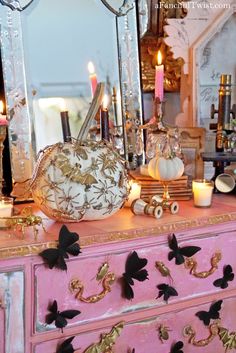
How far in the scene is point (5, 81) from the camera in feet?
3.86

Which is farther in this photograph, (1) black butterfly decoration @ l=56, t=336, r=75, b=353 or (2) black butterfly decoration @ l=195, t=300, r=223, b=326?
(2) black butterfly decoration @ l=195, t=300, r=223, b=326

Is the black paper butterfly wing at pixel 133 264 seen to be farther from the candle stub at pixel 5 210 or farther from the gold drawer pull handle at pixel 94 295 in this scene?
the candle stub at pixel 5 210

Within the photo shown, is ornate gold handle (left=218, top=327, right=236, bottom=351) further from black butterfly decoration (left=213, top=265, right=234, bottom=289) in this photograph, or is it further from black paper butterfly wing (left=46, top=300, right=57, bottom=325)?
black paper butterfly wing (left=46, top=300, right=57, bottom=325)

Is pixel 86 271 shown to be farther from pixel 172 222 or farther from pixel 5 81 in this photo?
pixel 5 81

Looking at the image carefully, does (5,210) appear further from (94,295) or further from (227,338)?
(227,338)

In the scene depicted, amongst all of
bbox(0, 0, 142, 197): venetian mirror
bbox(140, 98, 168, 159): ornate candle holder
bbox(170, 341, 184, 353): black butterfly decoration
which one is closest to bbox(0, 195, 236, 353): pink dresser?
bbox(170, 341, 184, 353): black butterfly decoration

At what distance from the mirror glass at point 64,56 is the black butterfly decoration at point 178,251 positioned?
0.36 m

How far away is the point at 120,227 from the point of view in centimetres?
103

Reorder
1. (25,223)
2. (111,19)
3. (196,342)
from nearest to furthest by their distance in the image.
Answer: (25,223) → (196,342) → (111,19)

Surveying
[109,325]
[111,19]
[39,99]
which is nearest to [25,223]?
[109,325]

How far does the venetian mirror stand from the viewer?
1.19 meters

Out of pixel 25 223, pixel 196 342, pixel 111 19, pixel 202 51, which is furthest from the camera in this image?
pixel 202 51

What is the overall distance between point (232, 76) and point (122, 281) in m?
0.76

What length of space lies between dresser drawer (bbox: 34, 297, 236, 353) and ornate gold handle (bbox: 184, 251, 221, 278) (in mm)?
69
